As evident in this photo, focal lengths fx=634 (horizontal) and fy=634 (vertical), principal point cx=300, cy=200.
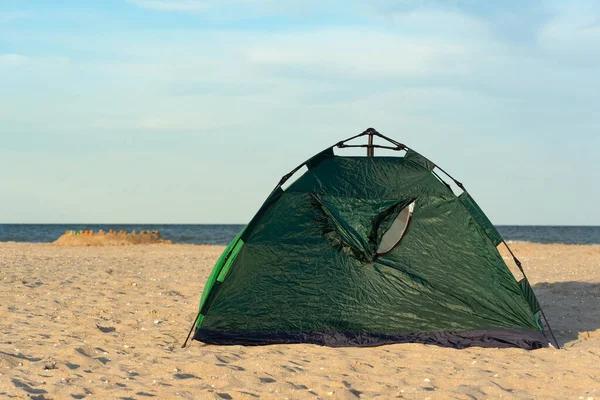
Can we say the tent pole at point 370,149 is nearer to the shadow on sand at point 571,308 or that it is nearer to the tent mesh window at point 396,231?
the tent mesh window at point 396,231

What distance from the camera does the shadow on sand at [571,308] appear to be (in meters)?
9.39

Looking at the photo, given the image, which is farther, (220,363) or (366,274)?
(366,274)

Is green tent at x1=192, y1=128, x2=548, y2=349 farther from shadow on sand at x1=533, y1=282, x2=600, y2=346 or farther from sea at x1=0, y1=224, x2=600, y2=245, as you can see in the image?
sea at x1=0, y1=224, x2=600, y2=245

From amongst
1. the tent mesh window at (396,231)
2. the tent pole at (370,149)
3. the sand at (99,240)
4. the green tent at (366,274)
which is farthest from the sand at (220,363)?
the sand at (99,240)

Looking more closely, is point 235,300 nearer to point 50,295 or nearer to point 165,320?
point 165,320

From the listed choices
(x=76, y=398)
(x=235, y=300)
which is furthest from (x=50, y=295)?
(x=76, y=398)

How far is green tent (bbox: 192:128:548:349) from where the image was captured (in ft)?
26.3

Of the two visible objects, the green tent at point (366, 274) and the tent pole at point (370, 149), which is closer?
the green tent at point (366, 274)

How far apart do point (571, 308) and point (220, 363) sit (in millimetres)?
7255

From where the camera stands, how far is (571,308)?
11.3m

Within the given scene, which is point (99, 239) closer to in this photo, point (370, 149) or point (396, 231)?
point (370, 149)

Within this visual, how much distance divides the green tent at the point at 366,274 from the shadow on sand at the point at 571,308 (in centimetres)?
158

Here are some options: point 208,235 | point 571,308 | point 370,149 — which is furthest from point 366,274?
point 208,235

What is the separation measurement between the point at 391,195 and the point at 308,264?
1.42 metres
